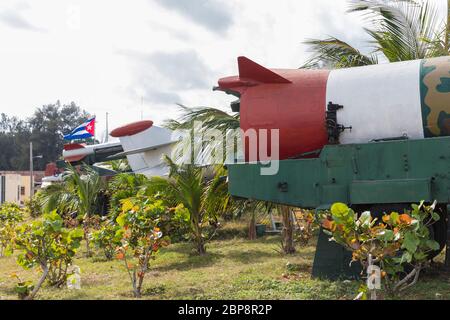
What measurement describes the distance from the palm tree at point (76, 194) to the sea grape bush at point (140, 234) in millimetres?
4469

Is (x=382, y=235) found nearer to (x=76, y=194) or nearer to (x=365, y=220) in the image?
(x=365, y=220)

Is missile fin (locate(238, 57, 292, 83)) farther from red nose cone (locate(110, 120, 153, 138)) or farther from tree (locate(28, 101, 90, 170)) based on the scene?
tree (locate(28, 101, 90, 170))

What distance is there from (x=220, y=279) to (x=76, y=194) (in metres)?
7.66

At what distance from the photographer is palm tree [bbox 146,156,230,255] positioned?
8.45 m

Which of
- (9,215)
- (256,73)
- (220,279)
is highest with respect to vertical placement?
(256,73)

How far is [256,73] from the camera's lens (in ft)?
19.1

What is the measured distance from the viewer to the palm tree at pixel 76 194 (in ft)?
36.8

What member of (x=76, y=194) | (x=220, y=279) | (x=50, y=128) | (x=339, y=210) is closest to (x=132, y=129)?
(x=76, y=194)

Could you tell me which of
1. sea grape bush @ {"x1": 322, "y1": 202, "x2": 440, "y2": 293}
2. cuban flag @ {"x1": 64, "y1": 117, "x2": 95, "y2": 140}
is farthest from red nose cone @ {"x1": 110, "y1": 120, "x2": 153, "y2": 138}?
sea grape bush @ {"x1": 322, "y1": 202, "x2": 440, "y2": 293}

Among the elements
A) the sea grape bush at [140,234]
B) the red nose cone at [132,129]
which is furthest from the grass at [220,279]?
the red nose cone at [132,129]

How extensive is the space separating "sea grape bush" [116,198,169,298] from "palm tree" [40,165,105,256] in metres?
4.47

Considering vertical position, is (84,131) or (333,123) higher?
(84,131)
